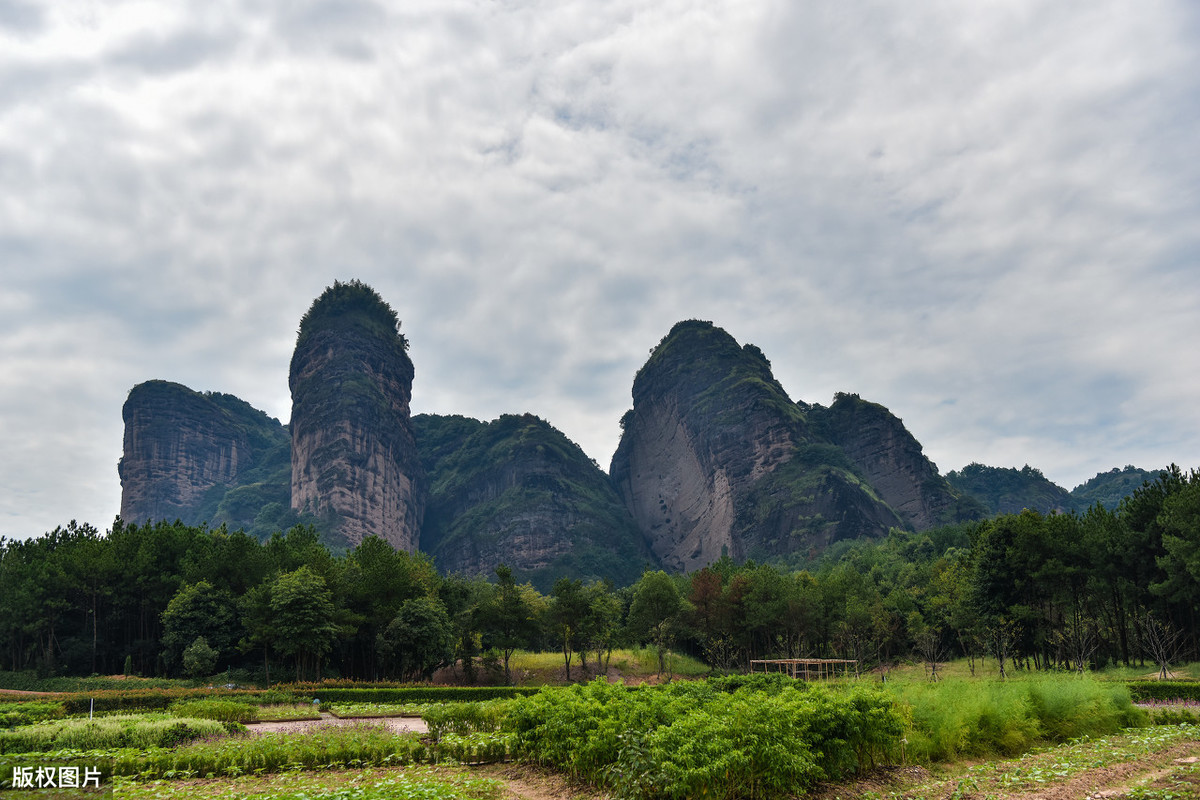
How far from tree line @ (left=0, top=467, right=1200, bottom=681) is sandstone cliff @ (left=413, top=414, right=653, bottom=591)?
9456cm

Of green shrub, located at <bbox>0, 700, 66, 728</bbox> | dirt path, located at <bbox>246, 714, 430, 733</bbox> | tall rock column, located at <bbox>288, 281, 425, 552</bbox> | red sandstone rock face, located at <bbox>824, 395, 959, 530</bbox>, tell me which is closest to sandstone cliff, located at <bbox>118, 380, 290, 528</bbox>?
tall rock column, located at <bbox>288, 281, 425, 552</bbox>

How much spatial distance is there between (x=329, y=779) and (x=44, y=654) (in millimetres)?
44203

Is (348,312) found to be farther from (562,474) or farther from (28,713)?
(28,713)

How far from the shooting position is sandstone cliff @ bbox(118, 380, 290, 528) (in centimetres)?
15950

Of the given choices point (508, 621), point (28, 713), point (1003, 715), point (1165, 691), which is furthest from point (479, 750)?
point (508, 621)

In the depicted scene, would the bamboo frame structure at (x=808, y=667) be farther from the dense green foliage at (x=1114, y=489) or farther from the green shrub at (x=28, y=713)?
the dense green foliage at (x=1114, y=489)

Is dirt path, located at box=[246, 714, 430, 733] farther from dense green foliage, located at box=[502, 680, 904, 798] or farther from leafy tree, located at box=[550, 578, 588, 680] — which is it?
leafy tree, located at box=[550, 578, 588, 680]

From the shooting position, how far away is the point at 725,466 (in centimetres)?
15062

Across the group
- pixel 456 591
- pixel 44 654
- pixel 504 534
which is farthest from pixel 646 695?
pixel 504 534

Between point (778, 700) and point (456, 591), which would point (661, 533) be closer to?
point (456, 591)

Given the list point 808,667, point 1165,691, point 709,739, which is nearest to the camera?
point 709,739

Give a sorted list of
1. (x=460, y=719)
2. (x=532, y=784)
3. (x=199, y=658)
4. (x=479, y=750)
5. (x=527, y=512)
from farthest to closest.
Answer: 1. (x=527, y=512)
2. (x=199, y=658)
3. (x=460, y=719)
4. (x=479, y=750)
5. (x=532, y=784)

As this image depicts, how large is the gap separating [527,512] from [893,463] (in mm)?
85362

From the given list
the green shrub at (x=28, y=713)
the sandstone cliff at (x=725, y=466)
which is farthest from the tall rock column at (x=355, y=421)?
the green shrub at (x=28, y=713)
